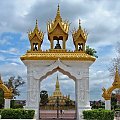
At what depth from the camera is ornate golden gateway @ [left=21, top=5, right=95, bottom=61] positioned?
19.5 m

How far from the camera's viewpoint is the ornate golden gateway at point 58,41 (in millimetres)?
19453

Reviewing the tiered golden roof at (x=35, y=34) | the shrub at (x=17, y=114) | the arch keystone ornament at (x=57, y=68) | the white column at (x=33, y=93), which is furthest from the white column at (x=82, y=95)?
the tiered golden roof at (x=35, y=34)

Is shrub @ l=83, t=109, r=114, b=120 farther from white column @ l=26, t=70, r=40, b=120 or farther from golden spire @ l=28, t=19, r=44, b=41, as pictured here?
Result: golden spire @ l=28, t=19, r=44, b=41

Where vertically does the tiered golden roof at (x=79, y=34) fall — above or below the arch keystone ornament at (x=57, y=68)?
above

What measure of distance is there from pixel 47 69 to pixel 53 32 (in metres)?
2.64

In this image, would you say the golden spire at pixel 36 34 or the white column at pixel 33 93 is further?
the golden spire at pixel 36 34

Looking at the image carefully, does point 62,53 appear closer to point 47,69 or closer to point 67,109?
point 47,69

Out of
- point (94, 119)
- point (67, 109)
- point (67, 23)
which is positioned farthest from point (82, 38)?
point (67, 109)

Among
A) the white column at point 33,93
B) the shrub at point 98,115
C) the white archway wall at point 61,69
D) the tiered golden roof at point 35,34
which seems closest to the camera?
the shrub at point 98,115

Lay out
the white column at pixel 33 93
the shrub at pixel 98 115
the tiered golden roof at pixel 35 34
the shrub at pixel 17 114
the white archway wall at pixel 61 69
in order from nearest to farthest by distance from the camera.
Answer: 1. the shrub at pixel 98 115
2. the shrub at pixel 17 114
3. the white column at pixel 33 93
4. the white archway wall at pixel 61 69
5. the tiered golden roof at pixel 35 34

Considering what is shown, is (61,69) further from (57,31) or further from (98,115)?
(98,115)

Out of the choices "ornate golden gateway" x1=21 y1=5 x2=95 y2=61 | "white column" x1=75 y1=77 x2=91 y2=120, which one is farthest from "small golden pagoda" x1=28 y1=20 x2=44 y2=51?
"white column" x1=75 y1=77 x2=91 y2=120

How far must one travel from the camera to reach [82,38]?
20250mm

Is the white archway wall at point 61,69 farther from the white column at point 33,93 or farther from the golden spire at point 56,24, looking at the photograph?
the golden spire at point 56,24
